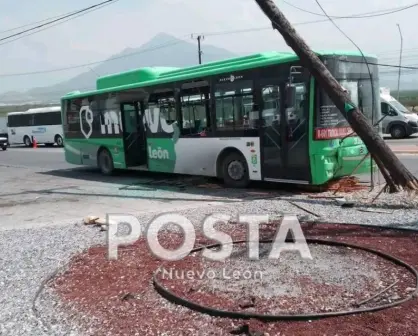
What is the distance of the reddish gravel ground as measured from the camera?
4.27m

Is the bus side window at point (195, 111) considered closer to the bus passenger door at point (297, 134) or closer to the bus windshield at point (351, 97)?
the bus passenger door at point (297, 134)

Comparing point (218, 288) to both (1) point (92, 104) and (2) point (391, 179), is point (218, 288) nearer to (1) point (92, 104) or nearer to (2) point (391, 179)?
(2) point (391, 179)

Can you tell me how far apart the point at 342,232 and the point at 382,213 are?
5.10 feet

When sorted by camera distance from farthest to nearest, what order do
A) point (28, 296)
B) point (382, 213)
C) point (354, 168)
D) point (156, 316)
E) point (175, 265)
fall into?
point (354, 168) → point (382, 213) → point (175, 265) → point (28, 296) → point (156, 316)

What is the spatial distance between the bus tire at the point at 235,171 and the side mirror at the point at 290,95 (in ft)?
6.83

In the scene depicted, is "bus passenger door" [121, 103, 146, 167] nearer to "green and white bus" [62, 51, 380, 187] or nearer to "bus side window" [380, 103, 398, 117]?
"green and white bus" [62, 51, 380, 187]

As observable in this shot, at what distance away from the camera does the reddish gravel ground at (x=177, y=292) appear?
4.27 m

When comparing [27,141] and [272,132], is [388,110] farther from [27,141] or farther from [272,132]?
[27,141]

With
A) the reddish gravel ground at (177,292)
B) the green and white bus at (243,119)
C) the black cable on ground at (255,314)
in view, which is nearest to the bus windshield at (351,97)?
the green and white bus at (243,119)

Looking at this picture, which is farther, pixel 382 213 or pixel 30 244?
pixel 382 213

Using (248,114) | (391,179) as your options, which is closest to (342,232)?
(391,179)

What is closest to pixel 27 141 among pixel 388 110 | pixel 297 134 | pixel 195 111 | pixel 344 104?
pixel 388 110

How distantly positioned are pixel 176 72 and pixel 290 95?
489 cm

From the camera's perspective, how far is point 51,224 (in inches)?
382
